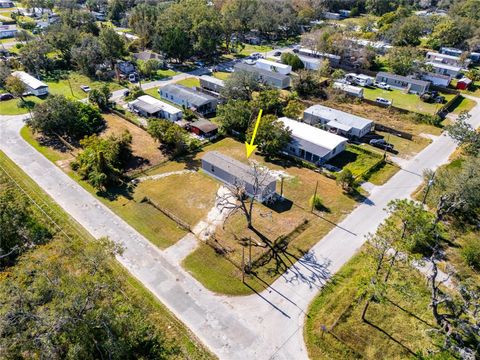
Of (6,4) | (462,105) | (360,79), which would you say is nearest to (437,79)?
(462,105)

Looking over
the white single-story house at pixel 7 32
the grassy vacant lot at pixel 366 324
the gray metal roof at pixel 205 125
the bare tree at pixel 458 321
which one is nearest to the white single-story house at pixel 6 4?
the white single-story house at pixel 7 32

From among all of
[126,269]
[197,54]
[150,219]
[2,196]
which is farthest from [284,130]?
[197,54]

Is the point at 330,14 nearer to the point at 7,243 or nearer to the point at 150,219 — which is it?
the point at 150,219

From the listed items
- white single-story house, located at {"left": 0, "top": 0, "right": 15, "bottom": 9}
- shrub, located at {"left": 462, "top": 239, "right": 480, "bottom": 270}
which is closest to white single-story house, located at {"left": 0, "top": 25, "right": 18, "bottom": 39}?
A: white single-story house, located at {"left": 0, "top": 0, "right": 15, "bottom": 9}

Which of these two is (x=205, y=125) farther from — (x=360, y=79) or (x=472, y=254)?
(x=360, y=79)

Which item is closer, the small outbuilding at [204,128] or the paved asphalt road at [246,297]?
the paved asphalt road at [246,297]

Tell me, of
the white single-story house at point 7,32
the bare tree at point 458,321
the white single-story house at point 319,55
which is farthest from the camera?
the white single-story house at point 7,32

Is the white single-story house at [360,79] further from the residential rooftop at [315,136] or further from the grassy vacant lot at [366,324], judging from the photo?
the grassy vacant lot at [366,324]
